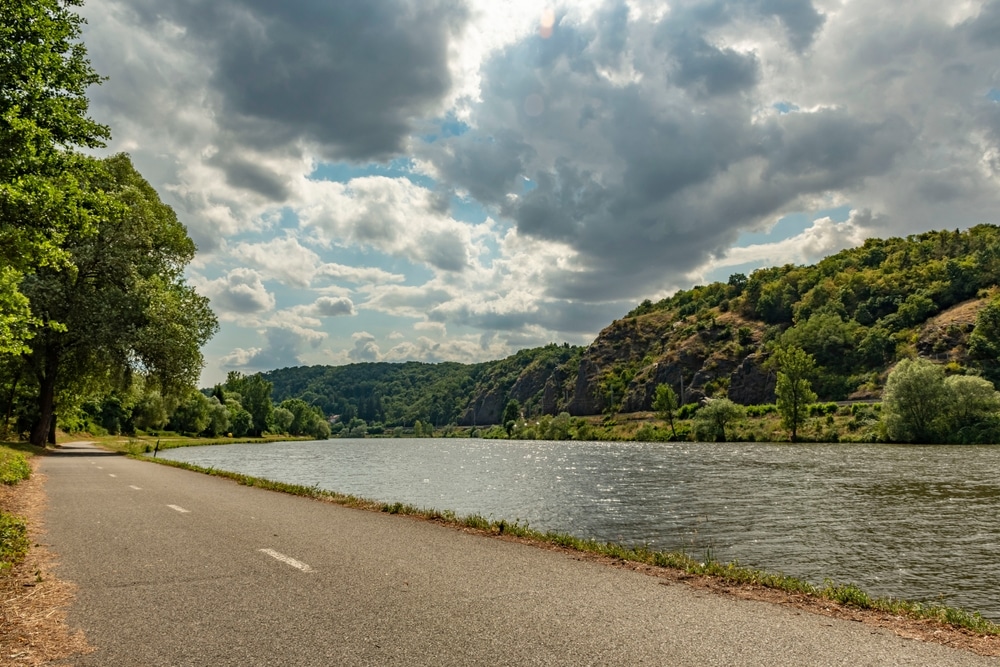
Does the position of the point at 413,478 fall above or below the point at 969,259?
below

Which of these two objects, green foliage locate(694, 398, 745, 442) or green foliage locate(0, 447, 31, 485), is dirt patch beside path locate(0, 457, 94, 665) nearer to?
green foliage locate(0, 447, 31, 485)

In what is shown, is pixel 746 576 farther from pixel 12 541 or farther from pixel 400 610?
pixel 12 541

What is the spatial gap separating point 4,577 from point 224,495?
11402mm

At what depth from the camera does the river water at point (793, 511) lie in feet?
49.2

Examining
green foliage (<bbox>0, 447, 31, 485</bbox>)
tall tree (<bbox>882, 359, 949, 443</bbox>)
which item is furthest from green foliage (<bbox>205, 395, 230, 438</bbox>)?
tall tree (<bbox>882, 359, 949, 443</bbox>)

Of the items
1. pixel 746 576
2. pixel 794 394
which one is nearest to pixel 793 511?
pixel 746 576

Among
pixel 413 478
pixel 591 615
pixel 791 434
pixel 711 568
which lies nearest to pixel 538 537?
pixel 711 568

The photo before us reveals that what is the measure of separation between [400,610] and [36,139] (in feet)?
65.7

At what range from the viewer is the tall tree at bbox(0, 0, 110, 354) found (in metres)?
17.0

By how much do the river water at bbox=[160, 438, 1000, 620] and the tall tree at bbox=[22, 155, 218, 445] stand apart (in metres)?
12.8

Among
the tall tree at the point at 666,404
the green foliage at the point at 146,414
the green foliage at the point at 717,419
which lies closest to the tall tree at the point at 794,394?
the green foliage at the point at 717,419

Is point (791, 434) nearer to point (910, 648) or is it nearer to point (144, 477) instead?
point (144, 477)

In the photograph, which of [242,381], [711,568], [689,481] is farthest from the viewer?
[242,381]

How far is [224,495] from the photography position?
19703 mm
